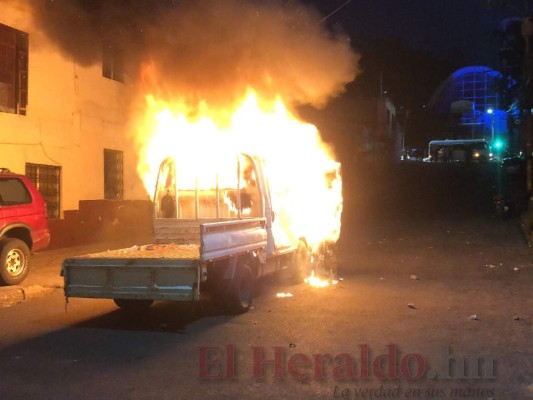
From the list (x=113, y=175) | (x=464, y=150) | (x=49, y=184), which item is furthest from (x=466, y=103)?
(x=49, y=184)

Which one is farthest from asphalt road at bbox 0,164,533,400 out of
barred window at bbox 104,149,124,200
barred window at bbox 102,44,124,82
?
barred window at bbox 102,44,124,82

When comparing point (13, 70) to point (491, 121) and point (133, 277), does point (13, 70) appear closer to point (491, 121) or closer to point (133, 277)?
point (133, 277)

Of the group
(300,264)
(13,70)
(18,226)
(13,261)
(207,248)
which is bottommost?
(300,264)

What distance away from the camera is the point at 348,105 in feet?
110

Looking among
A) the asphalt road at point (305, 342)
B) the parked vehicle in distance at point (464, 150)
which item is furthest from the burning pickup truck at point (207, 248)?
the parked vehicle in distance at point (464, 150)

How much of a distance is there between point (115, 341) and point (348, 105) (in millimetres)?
29047

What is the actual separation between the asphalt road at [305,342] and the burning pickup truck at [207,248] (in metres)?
0.45

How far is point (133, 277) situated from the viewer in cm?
649

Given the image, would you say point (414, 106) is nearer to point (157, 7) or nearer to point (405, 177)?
point (405, 177)

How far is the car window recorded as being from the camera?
372 inches

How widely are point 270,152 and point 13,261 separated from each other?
4563 millimetres

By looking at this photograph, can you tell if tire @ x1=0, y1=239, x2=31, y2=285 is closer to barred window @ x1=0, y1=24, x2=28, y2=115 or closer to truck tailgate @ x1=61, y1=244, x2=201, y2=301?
truck tailgate @ x1=61, y1=244, x2=201, y2=301

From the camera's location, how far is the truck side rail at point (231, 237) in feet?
20.8

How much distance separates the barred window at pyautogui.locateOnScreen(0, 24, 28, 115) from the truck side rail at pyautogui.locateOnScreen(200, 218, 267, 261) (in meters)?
7.69
